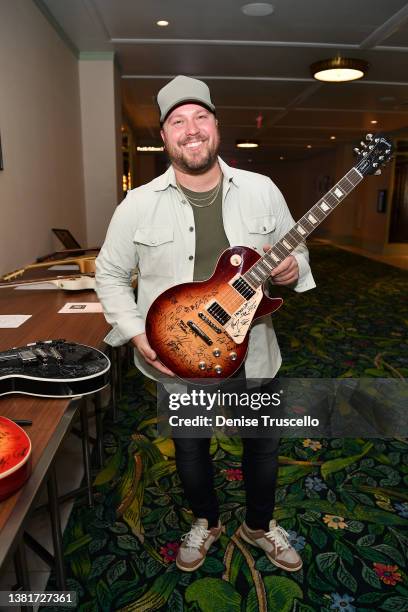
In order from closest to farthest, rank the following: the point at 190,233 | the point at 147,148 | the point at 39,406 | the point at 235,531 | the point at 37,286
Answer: the point at 39,406
the point at 190,233
the point at 235,531
the point at 37,286
the point at 147,148

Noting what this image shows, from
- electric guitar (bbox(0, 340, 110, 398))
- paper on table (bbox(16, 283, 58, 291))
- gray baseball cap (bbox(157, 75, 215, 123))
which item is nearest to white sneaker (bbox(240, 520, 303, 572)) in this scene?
electric guitar (bbox(0, 340, 110, 398))

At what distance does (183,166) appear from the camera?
126 cm

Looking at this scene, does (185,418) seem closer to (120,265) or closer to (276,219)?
(120,265)

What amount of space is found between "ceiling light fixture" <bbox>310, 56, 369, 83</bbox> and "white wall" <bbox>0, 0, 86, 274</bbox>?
7.58 ft

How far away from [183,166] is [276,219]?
321 millimetres

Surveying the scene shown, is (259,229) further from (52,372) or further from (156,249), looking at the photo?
(52,372)

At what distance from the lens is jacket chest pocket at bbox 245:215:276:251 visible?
4.37ft

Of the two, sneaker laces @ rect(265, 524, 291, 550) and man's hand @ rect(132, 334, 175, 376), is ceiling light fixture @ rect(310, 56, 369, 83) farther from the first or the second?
sneaker laces @ rect(265, 524, 291, 550)

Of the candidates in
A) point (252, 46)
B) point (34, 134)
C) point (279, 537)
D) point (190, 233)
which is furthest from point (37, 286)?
point (252, 46)

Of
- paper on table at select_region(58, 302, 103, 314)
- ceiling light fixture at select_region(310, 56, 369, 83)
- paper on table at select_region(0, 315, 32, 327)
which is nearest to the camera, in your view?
paper on table at select_region(0, 315, 32, 327)

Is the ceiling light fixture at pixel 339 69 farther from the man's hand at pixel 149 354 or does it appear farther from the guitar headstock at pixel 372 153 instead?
the man's hand at pixel 149 354

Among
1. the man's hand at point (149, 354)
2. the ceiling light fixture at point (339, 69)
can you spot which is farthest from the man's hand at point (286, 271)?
the ceiling light fixture at point (339, 69)

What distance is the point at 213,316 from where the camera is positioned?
4.18 feet

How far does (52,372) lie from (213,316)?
44 centimetres
